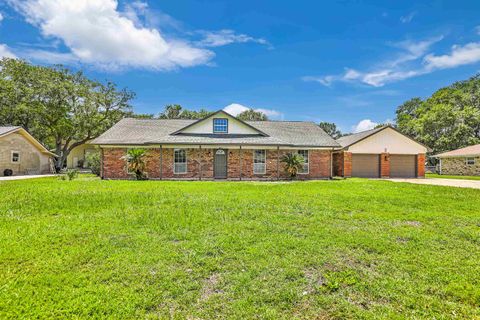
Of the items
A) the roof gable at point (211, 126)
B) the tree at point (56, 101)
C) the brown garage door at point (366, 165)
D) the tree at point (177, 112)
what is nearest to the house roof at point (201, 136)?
the roof gable at point (211, 126)

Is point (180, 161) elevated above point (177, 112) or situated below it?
below

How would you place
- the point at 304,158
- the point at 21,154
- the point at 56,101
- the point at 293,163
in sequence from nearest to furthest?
A: the point at 293,163 → the point at 304,158 → the point at 21,154 → the point at 56,101

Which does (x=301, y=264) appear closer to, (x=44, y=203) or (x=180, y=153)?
(x=44, y=203)

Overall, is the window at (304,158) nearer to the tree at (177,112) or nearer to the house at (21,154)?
the house at (21,154)

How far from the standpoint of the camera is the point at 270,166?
19578 mm

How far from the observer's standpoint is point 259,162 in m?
19.5

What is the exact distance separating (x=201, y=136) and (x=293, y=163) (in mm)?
6906

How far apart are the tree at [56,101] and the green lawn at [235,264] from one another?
2734 cm

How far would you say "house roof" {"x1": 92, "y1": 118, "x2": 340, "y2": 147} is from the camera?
18.6 metres

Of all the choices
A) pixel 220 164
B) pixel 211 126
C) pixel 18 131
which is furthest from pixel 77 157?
pixel 220 164

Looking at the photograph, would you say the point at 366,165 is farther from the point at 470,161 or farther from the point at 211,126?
the point at 211,126

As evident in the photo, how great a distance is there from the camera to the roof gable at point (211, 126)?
19.8 metres

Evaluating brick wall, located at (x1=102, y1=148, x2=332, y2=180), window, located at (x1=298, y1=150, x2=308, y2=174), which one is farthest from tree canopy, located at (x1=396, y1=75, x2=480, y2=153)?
brick wall, located at (x1=102, y1=148, x2=332, y2=180)

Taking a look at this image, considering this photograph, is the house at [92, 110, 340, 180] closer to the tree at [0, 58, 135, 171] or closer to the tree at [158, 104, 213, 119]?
the tree at [0, 58, 135, 171]
